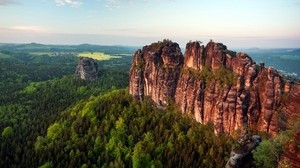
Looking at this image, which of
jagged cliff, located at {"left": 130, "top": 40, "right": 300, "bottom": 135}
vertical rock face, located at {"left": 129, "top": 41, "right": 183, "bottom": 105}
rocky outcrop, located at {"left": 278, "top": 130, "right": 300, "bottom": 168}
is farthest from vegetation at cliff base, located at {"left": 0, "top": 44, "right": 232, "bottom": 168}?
rocky outcrop, located at {"left": 278, "top": 130, "right": 300, "bottom": 168}

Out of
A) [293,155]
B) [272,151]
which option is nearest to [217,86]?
[272,151]

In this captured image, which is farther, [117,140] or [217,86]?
[117,140]

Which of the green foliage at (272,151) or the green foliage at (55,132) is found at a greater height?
the green foliage at (272,151)

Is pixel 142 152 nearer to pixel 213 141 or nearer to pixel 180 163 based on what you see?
pixel 180 163

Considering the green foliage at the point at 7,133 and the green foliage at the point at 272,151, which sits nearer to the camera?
the green foliage at the point at 272,151

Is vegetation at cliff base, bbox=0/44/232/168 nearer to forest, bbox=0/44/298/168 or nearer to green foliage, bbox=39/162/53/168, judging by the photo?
forest, bbox=0/44/298/168

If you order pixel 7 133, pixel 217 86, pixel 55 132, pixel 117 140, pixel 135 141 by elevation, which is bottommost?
pixel 7 133

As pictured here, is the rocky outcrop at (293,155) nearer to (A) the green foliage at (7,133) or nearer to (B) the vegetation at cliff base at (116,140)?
(B) the vegetation at cliff base at (116,140)

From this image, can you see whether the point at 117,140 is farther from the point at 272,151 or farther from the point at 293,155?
the point at 293,155

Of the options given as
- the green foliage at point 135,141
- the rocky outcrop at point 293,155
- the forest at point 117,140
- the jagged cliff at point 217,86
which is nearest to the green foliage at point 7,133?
the forest at point 117,140
